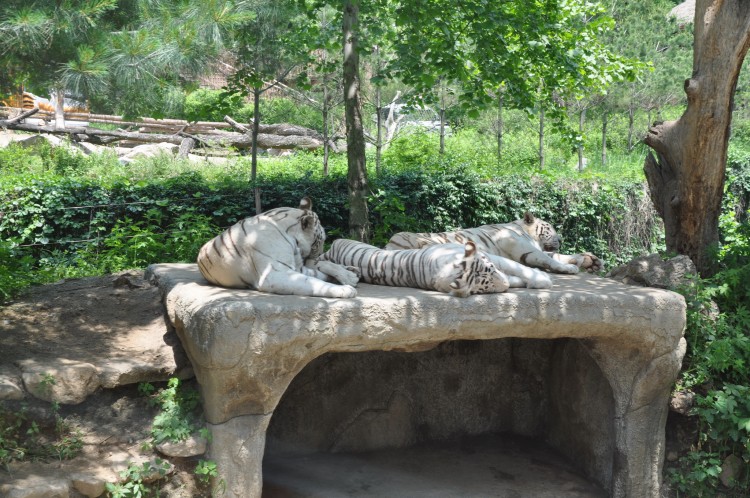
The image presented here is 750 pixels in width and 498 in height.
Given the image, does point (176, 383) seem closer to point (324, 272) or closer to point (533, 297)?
point (324, 272)

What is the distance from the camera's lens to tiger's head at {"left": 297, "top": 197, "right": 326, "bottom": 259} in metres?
5.25

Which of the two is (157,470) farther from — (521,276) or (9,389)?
(521,276)

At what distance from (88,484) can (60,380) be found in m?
0.83

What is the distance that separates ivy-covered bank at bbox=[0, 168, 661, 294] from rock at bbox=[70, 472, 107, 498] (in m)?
3.78

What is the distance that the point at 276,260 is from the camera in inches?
191

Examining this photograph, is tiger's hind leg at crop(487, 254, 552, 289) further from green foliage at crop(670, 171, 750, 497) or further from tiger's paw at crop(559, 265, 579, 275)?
green foliage at crop(670, 171, 750, 497)

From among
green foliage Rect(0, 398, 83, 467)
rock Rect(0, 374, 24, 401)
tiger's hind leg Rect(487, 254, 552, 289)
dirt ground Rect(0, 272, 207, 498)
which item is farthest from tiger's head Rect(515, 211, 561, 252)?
rock Rect(0, 374, 24, 401)

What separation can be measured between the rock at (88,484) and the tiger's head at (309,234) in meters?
1.99

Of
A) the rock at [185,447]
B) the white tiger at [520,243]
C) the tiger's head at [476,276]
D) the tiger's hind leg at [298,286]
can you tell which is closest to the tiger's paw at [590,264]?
the white tiger at [520,243]

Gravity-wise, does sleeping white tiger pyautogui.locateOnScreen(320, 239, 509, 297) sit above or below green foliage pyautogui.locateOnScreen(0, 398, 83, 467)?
above

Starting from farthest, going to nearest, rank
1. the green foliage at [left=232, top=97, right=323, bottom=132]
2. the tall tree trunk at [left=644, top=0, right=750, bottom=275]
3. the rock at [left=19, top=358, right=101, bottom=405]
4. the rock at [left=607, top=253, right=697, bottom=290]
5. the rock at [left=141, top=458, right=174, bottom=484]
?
the green foliage at [left=232, top=97, right=323, bottom=132]
the tall tree trunk at [left=644, top=0, right=750, bottom=275]
the rock at [left=607, top=253, right=697, bottom=290]
the rock at [left=19, top=358, right=101, bottom=405]
the rock at [left=141, top=458, right=174, bottom=484]

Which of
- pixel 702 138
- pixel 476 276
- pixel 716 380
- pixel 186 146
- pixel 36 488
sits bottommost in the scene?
pixel 36 488

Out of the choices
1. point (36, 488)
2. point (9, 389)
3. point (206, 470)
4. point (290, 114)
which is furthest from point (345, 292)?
point (290, 114)

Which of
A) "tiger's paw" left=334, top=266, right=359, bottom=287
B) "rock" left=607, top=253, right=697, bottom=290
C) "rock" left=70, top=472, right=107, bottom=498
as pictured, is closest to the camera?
"rock" left=70, top=472, right=107, bottom=498
